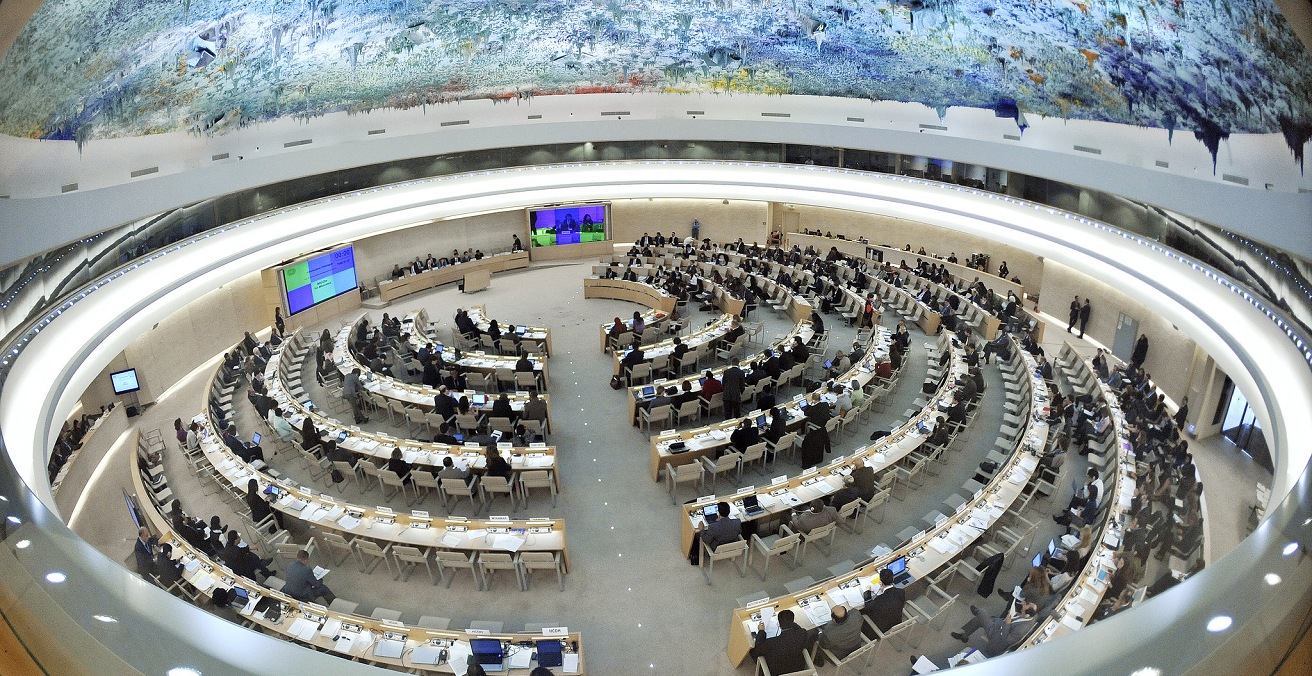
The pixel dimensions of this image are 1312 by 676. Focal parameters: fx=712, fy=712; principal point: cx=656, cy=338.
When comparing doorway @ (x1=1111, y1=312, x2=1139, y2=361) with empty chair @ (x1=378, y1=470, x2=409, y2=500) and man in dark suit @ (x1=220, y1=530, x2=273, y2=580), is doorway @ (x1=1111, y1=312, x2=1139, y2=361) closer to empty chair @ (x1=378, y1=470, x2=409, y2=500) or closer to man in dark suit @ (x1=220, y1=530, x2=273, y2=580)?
empty chair @ (x1=378, y1=470, x2=409, y2=500)

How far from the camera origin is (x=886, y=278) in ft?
77.2

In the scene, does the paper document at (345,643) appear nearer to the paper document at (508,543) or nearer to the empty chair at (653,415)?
the paper document at (508,543)

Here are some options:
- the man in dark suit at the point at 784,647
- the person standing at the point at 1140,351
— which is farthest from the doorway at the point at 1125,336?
the man in dark suit at the point at 784,647

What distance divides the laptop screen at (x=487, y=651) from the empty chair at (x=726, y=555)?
3.33 meters

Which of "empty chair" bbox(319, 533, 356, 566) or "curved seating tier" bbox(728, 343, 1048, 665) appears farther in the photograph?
A: "empty chair" bbox(319, 533, 356, 566)

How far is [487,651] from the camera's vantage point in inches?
316

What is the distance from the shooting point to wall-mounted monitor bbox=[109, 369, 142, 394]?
50.3 ft

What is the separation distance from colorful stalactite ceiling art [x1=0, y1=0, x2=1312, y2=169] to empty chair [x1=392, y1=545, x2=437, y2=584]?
323 inches

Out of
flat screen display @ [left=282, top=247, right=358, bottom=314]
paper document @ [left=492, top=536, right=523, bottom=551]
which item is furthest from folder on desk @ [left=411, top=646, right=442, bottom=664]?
flat screen display @ [left=282, top=247, right=358, bottom=314]

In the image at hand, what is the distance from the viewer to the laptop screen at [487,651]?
802cm

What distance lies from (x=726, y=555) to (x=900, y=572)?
2390 mm

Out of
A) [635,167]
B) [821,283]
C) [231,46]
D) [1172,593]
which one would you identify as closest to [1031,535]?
[1172,593]

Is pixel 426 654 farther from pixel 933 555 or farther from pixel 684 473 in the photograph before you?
pixel 933 555

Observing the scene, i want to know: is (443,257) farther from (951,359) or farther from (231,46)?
(951,359)
